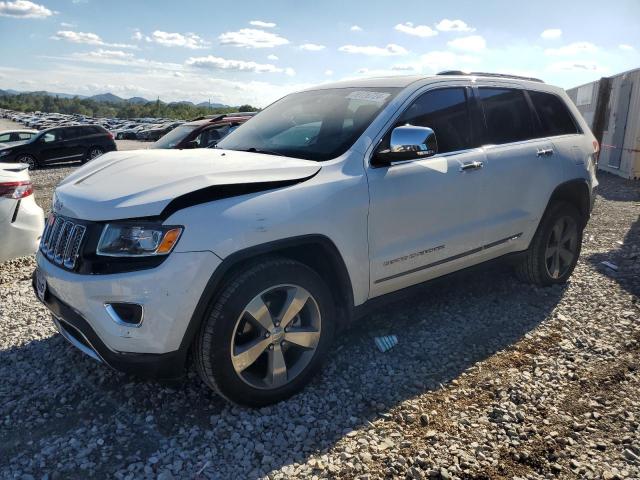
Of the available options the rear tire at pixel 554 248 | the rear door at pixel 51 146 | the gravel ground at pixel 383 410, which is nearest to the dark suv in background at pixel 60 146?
the rear door at pixel 51 146

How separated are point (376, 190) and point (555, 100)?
8.43ft

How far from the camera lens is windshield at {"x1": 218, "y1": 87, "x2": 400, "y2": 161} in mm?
3252

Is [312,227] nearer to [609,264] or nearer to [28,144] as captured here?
[609,264]

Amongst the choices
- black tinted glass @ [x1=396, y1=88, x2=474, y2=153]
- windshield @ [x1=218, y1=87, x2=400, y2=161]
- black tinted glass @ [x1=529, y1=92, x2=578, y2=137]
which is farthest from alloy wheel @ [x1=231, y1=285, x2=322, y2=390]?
black tinted glass @ [x1=529, y1=92, x2=578, y2=137]

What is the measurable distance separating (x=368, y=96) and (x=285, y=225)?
1.30 meters

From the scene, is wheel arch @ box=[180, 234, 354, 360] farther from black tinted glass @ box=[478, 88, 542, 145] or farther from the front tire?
black tinted glass @ box=[478, 88, 542, 145]

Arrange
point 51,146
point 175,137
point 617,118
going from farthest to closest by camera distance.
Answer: point 51,146 → point 617,118 → point 175,137

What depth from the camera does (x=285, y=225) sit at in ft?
8.86

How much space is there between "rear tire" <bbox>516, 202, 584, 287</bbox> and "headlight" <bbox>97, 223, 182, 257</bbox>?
317 centimetres

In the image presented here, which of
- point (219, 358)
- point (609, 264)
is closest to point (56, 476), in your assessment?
point (219, 358)

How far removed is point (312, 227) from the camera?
9.18 ft

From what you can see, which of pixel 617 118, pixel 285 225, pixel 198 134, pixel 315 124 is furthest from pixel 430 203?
pixel 617 118

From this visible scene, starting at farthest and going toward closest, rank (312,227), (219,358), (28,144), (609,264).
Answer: (28,144) → (609,264) → (312,227) → (219,358)

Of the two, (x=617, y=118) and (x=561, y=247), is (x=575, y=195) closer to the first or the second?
(x=561, y=247)
